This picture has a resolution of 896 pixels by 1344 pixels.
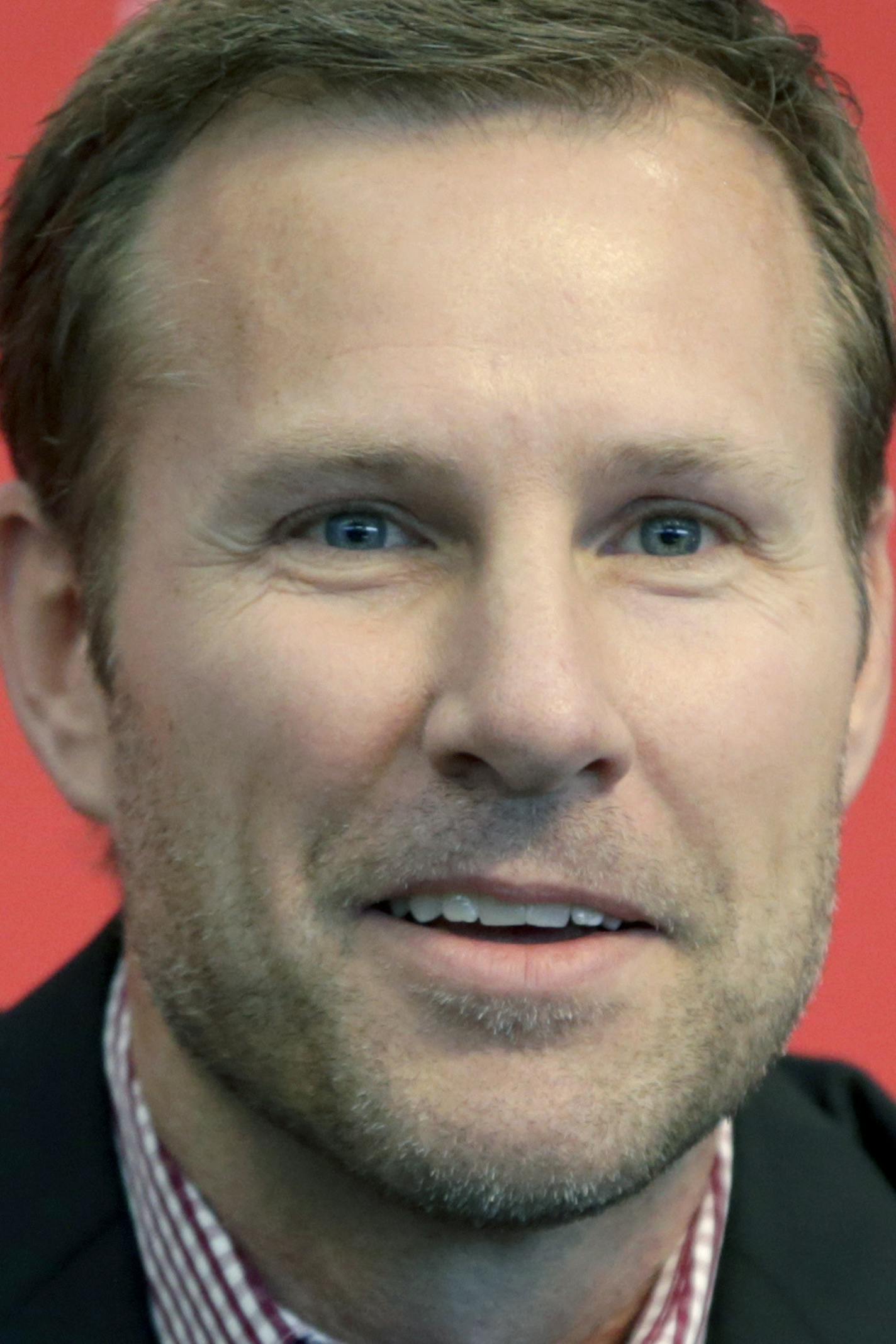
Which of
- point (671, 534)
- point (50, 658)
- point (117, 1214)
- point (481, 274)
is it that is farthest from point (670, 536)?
point (117, 1214)

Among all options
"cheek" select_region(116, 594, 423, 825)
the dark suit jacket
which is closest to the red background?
the dark suit jacket

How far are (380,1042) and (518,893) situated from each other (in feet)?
0.51

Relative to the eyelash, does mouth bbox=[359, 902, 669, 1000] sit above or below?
below

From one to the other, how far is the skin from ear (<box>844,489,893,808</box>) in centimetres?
18

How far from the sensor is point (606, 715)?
1.59 meters

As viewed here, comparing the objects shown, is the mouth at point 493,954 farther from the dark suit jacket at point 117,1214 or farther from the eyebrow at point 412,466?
the dark suit jacket at point 117,1214

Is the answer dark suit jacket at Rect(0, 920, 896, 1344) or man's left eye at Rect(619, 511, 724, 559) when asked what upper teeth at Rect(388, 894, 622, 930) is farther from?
dark suit jacket at Rect(0, 920, 896, 1344)

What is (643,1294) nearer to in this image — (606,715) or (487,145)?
(606,715)

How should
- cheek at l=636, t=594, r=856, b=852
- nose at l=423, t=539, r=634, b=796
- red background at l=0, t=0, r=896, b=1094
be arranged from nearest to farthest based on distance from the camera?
nose at l=423, t=539, r=634, b=796
cheek at l=636, t=594, r=856, b=852
red background at l=0, t=0, r=896, b=1094

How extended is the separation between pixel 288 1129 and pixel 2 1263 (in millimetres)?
325

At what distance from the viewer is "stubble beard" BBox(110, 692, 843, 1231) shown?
5.38ft

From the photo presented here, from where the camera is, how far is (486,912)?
165 cm


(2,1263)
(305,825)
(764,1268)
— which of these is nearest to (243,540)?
(305,825)

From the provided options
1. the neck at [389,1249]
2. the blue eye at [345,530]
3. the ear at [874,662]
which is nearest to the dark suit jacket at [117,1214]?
the neck at [389,1249]
